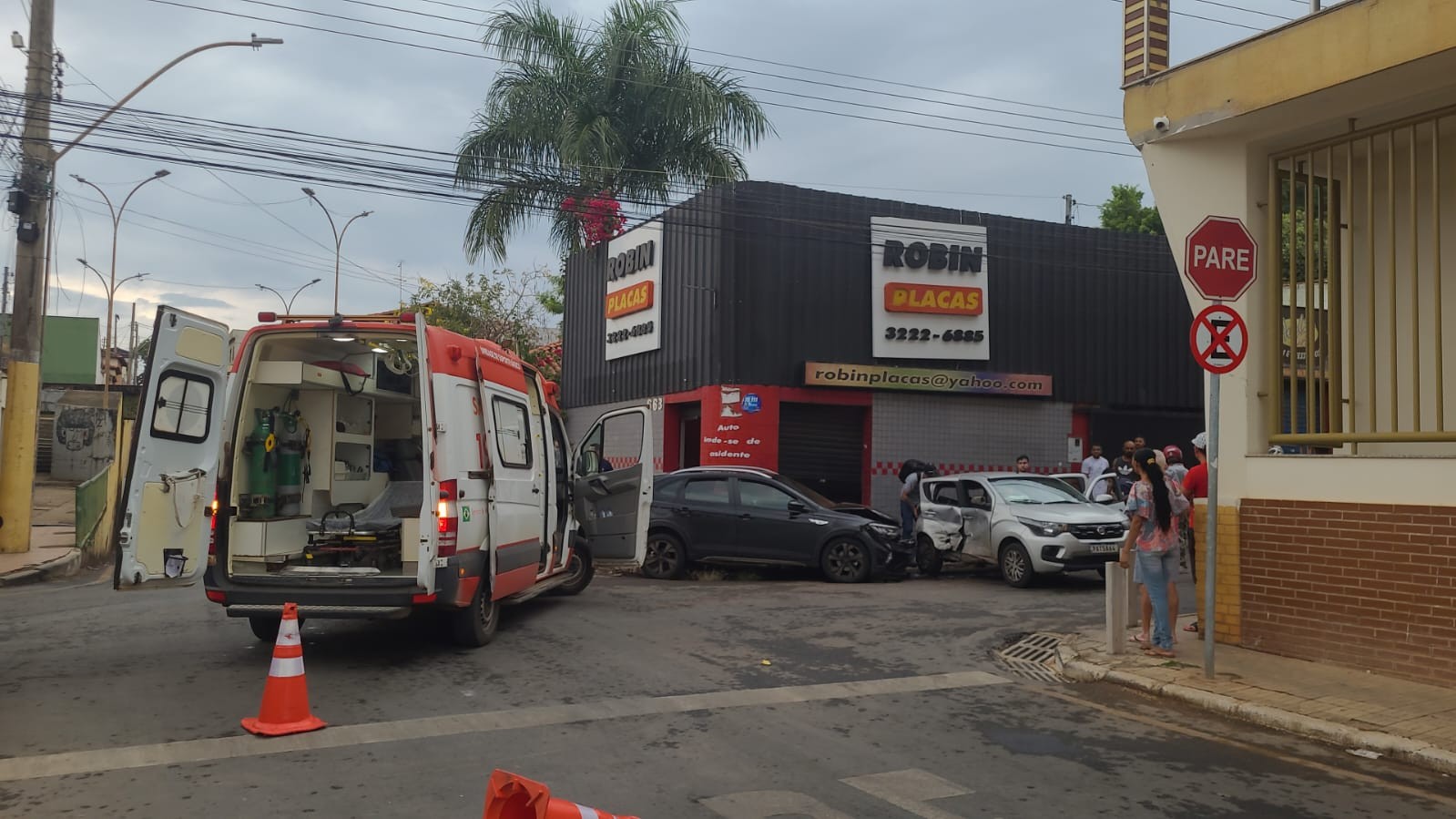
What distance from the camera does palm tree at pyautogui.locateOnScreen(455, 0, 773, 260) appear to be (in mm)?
24062

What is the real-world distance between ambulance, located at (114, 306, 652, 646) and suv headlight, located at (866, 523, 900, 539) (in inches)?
147

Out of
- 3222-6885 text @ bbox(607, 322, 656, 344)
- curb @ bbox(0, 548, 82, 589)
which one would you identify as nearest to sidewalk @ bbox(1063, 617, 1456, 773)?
curb @ bbox(0, 548, 82, 589)

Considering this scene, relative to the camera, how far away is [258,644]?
8.95 meters

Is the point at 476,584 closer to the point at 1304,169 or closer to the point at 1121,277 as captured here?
the point at 1304,169

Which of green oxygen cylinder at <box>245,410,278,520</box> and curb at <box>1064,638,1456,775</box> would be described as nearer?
curb at <box>1064,638,1456,775</box>

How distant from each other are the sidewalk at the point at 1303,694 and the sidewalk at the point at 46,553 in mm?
12195

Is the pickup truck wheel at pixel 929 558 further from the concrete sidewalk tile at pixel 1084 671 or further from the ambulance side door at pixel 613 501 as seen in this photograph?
the concrete sidewalk tile at pixel 1084 671

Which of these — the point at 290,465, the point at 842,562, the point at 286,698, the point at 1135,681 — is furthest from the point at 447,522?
the point at 842,562

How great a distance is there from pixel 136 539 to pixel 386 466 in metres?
3.52

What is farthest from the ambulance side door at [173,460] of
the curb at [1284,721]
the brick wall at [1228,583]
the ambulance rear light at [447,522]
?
the brick wall at [1228,583]

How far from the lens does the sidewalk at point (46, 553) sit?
45.8ft

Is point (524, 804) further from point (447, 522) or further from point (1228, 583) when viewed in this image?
point (1228, 583)

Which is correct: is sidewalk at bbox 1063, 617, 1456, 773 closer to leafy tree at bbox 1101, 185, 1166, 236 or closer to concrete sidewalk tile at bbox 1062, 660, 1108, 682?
concrete sidewalk tile at bbox 1062, 660, 1108, 682

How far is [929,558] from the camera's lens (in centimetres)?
1552
